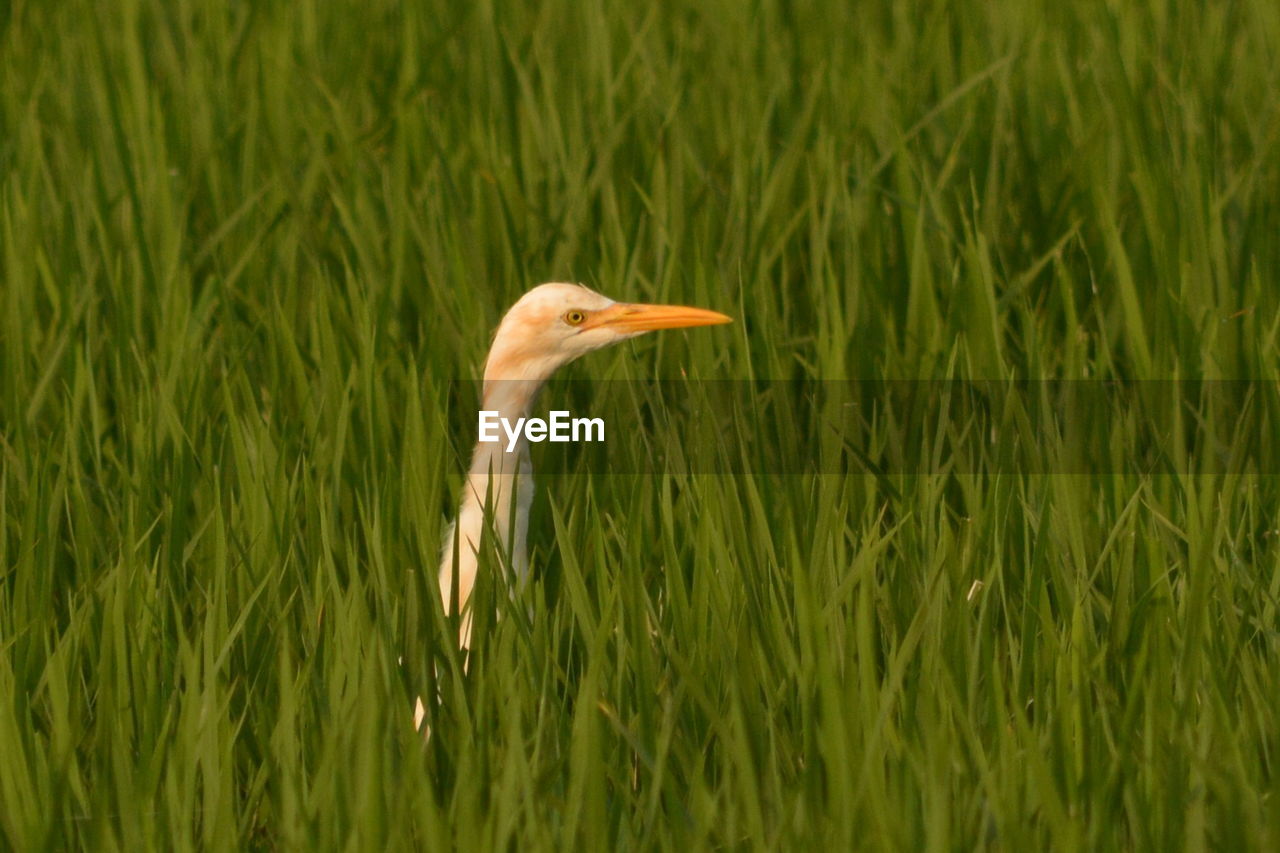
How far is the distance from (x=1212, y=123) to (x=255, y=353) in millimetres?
2013

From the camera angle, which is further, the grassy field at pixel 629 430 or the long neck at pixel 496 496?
the long neck at pixel 496 496

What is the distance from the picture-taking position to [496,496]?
2.55 metres

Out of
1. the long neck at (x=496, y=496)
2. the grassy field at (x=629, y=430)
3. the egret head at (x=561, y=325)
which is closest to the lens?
the grassy field at (x=629, y=430)

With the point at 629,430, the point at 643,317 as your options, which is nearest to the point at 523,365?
the point at 643,317

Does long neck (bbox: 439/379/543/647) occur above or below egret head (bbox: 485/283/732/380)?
below

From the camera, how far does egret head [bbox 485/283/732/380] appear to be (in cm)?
263

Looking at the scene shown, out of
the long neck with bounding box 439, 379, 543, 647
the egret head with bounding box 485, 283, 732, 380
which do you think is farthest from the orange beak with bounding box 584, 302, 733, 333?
the long neck with bounding box 439, 379, 543, 647

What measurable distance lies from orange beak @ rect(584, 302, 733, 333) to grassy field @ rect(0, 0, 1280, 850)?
22cm

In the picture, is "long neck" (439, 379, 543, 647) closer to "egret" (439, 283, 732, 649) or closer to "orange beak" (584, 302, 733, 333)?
"egret" (439, 283, 732, 649)

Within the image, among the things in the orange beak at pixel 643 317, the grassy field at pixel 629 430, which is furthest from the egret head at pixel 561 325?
the grassy field at pixel 629 430

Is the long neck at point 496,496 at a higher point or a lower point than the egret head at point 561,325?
lower

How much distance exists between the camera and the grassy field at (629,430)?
76.2 inches

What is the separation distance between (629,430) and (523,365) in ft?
1.20

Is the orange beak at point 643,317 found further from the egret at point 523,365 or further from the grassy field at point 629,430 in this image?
the grassy field at point 629,430
